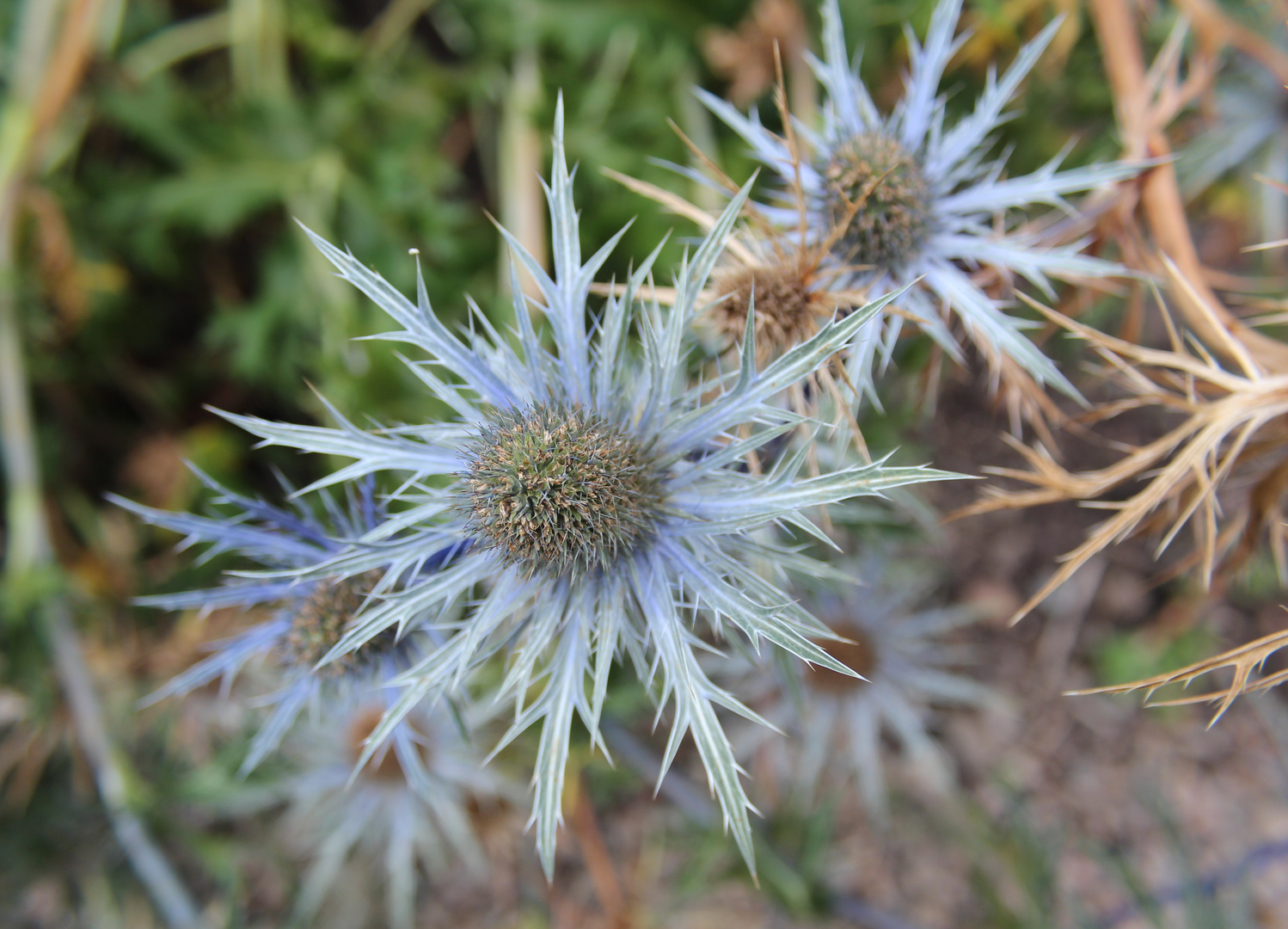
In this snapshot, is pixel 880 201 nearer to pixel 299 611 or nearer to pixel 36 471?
pixel 299 611

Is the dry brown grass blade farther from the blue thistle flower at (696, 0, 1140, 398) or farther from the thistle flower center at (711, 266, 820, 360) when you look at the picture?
the thistle flower center at (711, 266, 820, 360)

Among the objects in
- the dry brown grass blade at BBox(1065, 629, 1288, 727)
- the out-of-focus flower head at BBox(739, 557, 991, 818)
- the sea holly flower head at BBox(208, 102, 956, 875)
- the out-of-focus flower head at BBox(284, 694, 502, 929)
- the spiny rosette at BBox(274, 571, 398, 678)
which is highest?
the sea holly flower head at BBox(208, 102, 956, 875)

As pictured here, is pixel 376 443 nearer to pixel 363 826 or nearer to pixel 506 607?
pixel 506 607

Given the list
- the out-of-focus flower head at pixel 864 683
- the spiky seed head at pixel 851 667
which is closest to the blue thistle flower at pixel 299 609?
the out-of-focus flower head at pixel 864 683

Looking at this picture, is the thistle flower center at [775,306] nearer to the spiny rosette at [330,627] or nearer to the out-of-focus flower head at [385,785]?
the spiny rosette at [330,627]

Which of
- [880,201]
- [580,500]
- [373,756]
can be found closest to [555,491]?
[580,500]

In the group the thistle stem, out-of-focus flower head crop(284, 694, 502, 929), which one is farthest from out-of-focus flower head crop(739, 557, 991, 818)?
the thistle stem
